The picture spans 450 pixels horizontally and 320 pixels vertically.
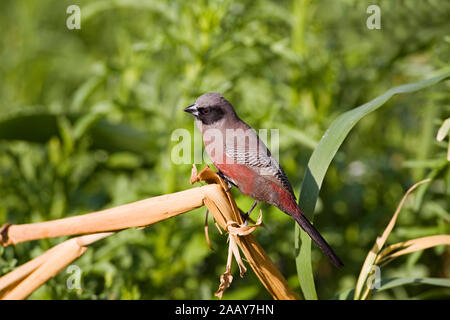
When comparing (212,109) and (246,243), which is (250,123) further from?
(246,243)

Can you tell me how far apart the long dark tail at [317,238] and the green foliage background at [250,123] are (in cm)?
71

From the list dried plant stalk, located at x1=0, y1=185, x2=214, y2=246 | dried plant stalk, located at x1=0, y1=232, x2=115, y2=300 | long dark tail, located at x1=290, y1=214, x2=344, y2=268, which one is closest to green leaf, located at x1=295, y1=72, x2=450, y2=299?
long dark tail, located at x1=290, y1=214, x2=344, y2=268

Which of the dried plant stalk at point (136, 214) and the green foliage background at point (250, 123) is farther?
the green foliage background at point (250, 123)

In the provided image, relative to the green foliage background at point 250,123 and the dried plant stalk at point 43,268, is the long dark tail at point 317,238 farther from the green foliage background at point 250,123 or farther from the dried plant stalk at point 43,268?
the green foliage background at point 250,123

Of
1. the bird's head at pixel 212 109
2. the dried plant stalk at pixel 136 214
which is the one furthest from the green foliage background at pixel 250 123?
the dried plant stalk at pixel 136 214

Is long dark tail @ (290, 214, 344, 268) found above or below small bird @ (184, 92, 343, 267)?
below

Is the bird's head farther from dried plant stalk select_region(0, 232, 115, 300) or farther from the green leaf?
dried plant stalk select_region(0, 232, 115, 300)

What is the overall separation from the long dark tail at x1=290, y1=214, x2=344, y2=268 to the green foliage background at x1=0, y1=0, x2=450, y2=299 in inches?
27.8

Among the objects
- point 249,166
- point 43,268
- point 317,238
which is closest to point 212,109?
point 249,166

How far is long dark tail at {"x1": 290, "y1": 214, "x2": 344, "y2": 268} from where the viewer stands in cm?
132

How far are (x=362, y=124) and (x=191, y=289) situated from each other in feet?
5.45

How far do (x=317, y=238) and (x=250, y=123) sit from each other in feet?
3.80

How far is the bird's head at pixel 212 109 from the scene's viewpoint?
1.62 meters
